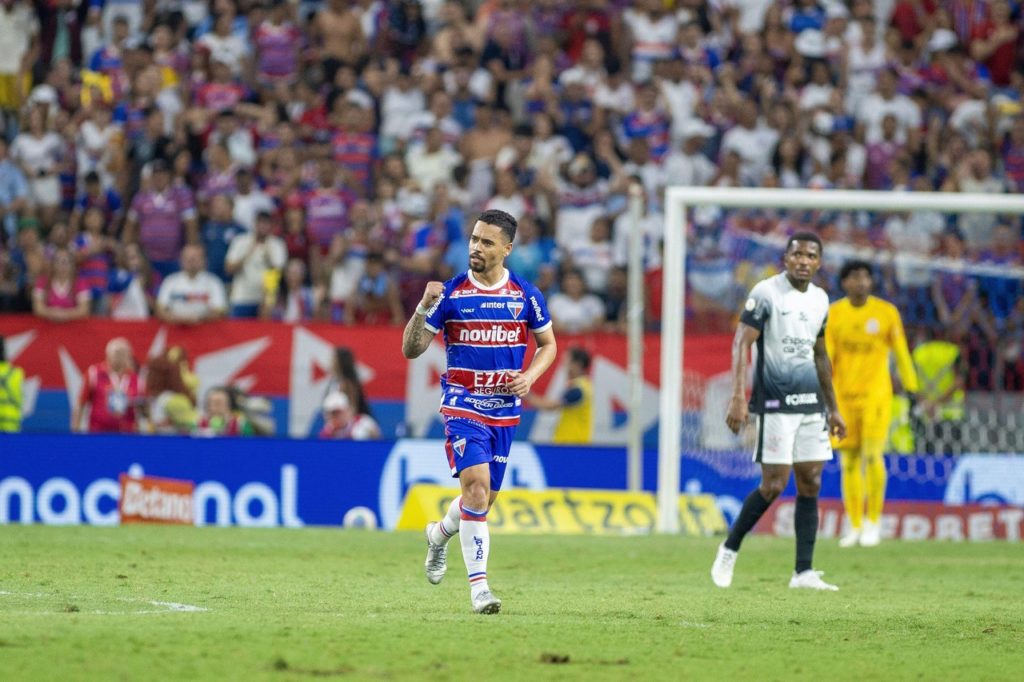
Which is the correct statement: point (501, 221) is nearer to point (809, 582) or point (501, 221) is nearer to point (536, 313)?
point (536, 313)

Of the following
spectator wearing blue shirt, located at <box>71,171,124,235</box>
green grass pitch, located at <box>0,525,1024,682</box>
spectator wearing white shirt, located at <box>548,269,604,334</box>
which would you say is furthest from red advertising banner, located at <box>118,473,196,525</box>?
spectator wearing blue shirt, located at <box>71,171,124,235</box>

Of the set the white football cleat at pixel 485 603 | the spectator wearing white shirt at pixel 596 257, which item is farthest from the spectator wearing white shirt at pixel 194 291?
the white football cleat at pixel 485 603

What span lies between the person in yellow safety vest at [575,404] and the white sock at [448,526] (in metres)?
8.60

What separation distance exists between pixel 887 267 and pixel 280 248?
7.55 m

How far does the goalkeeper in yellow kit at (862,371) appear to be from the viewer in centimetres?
1580

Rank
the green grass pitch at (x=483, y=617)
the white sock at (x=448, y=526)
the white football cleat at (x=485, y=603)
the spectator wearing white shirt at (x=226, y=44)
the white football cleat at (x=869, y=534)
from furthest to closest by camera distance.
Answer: the spectator wearing white shirt at (x=226, y=44) → the white football cleat at (x=869, y=534) → the white sock at (x=448, y=526) → the white football cleat at (x=485, y=603) → the green grass pitch at (x=483, y=617)

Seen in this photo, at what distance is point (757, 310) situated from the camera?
11.9 meters

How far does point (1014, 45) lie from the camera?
82.0 feet

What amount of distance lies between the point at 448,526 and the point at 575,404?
8890mm

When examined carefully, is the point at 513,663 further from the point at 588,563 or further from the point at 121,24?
the point at 121,24

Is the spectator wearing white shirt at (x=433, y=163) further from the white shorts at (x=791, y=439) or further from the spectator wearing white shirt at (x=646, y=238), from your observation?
the white shorts at (x=791, y=439)

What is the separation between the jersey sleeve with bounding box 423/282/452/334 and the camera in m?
9.65

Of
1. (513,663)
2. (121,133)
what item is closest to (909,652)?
→ (513,663)

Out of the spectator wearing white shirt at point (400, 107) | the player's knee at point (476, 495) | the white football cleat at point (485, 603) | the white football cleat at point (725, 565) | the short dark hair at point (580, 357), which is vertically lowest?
the white football cleat at point (725, 565)
